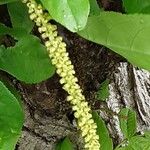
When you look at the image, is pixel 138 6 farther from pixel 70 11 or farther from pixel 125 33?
pixel 70 11

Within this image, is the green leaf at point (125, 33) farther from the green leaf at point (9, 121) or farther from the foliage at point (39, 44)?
the green leaf at point (9, 121)

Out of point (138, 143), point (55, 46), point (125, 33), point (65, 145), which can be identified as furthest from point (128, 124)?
point (55, 46)

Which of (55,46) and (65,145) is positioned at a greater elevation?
(65,145)

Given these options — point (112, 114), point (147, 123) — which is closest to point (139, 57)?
point (112, 114)

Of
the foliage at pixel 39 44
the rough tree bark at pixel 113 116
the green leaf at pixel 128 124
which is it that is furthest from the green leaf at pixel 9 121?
the green leaf at pixel 128 124

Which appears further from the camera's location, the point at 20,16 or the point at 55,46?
the point at 20,16

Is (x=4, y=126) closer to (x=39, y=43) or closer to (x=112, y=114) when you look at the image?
(x=39, y=43)
